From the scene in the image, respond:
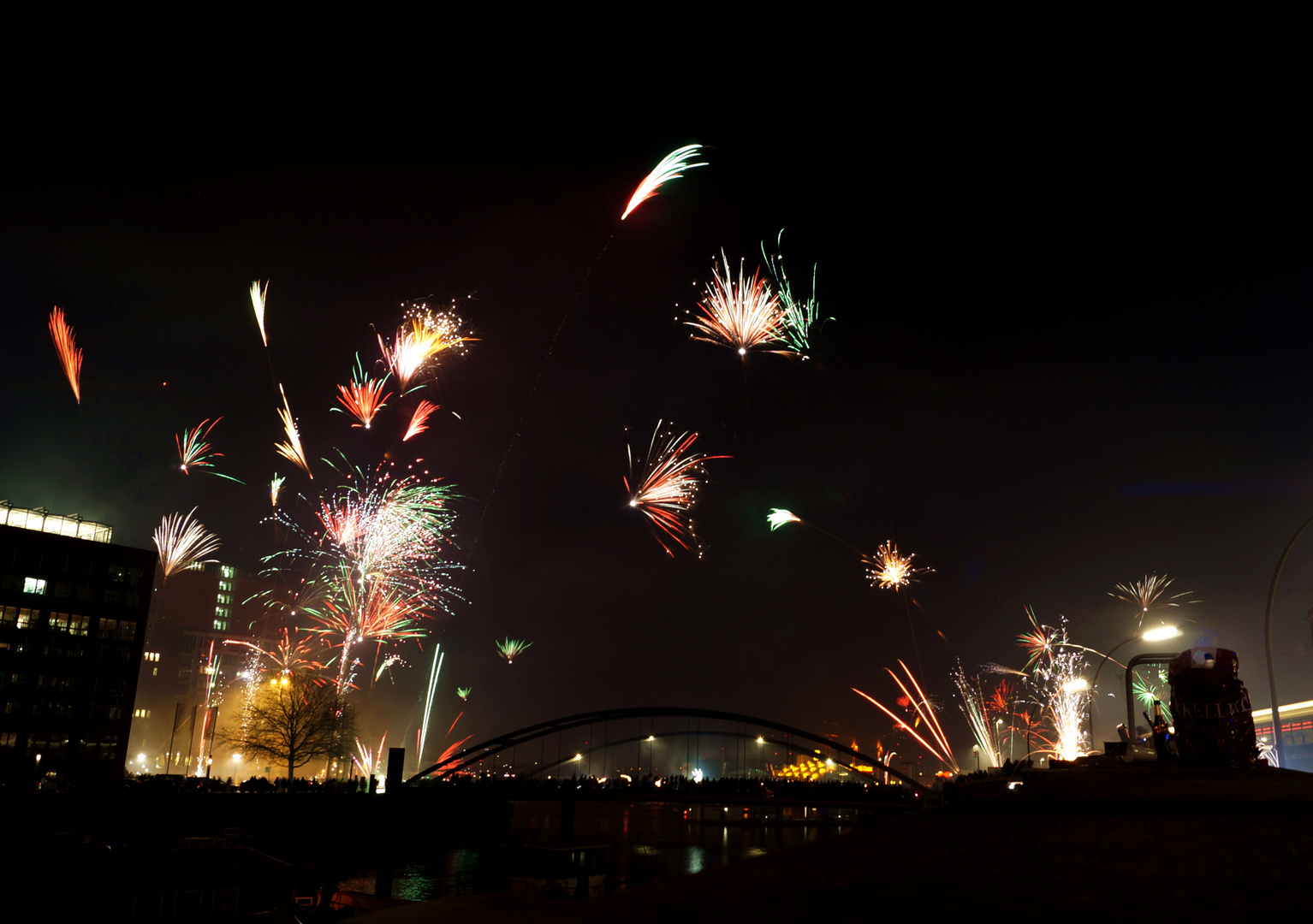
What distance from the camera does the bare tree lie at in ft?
265

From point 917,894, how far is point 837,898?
72cm

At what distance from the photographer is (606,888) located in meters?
45.3

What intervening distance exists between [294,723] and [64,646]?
21189 mm

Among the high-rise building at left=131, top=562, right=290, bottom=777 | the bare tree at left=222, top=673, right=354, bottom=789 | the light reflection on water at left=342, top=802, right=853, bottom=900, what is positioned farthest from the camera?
the high-rise building at left=131, top=562, right=290, bottom=777

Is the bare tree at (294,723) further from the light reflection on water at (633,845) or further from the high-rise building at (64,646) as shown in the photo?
the light reflection on water at (633,845)

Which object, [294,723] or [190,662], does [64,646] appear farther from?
[190,662]

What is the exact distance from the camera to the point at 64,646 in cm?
7575

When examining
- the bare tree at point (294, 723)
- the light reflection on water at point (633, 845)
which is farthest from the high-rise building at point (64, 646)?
the light reflection on water at point (633, 845)

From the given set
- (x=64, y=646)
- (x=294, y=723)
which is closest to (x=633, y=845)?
(x=294, y=723)

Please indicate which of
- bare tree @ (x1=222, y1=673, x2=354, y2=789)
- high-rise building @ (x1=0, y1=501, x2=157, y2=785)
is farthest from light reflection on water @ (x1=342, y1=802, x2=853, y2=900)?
high-rise building @ (x1=0, y1=501, x2=157, y2=785)

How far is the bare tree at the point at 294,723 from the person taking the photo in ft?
265

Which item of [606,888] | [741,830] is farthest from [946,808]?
[741,830]

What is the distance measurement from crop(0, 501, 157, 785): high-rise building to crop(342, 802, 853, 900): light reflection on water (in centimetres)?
3421

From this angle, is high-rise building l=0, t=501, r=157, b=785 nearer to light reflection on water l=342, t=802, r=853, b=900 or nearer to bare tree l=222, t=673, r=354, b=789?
bare tree l=222, t=673, r=354, b=789
